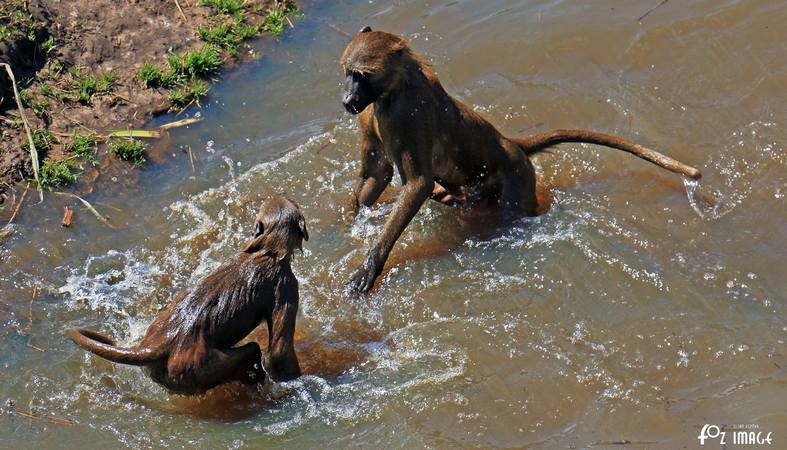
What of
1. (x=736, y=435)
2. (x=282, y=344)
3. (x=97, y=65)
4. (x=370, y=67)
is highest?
(x=370, y=67)

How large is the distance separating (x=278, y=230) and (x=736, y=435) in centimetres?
307

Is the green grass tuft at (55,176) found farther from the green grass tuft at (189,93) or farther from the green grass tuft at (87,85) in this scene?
the green grass tuft at (189,93)

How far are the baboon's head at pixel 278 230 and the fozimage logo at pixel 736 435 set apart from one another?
2779 mm

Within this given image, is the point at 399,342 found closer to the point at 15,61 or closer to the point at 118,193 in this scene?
the point at 118,193

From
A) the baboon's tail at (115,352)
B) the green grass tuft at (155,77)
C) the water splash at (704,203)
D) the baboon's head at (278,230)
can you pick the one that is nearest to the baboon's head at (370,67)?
the baboon's head at (278,230)

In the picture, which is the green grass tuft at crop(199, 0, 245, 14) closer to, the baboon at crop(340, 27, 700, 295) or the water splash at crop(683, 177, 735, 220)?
the baboon at crop(340, 27, 700, 295)

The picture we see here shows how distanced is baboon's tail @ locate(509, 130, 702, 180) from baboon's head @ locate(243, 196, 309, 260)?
2.32 meters

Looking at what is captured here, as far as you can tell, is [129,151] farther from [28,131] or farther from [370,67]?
[370,67]

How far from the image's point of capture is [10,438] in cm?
590

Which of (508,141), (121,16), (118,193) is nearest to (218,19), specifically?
(121,16)

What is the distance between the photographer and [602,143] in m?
8.05

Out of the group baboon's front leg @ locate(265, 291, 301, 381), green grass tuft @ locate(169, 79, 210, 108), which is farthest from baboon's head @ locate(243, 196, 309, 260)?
green grass tuft @ locate(169, 79, 210, 108)

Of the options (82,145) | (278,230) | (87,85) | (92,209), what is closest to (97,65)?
(87,85)

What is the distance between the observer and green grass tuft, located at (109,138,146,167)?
8953 millimetres
